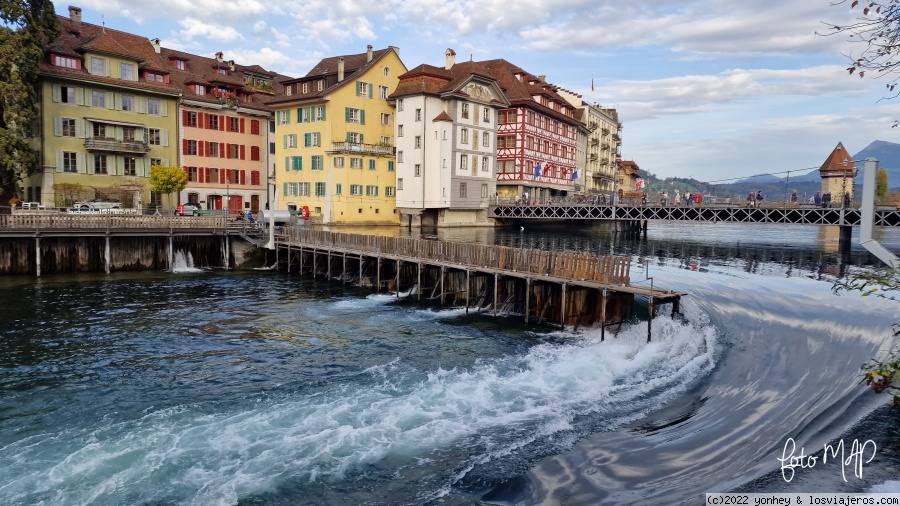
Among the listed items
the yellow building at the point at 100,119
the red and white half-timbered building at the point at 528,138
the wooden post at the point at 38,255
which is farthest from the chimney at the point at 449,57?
the wooden post at the point at 38,255

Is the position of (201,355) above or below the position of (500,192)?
below

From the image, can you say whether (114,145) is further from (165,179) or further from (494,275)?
(494,275)

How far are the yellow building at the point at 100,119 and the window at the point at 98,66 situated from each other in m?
0.08

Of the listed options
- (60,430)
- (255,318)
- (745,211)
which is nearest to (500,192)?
(745,211)

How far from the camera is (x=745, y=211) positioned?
61.6m

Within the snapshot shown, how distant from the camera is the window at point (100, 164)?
5566cm

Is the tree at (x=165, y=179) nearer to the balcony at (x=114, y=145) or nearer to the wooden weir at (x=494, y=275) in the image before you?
the balcony at (x=114, y=145)

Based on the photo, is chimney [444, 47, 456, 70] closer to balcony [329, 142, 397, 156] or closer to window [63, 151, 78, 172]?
balcony [329, 142, 397, 156]

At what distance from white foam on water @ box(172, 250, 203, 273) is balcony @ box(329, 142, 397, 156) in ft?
82.2

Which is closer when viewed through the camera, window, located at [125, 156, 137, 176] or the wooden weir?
the wooden weir

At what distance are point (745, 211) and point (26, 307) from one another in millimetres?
59727

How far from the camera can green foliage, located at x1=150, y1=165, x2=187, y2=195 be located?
177ft

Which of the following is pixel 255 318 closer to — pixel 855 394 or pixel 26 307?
pixel 26 307

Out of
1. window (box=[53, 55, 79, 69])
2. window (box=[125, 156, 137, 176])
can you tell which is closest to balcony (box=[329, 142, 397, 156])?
window (box=[125, 156, 137, 176])
